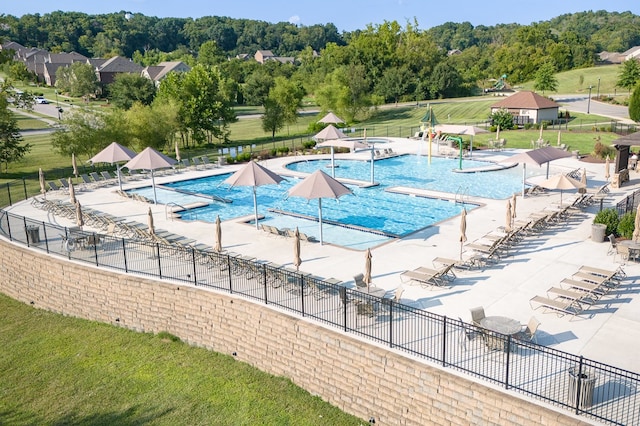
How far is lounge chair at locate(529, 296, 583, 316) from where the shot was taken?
12930mm

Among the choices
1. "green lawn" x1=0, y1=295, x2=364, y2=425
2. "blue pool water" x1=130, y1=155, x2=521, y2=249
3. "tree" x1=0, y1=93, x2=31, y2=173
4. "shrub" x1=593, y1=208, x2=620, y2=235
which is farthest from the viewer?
"tree" x1=0, y1=93, x2=31, y2=173

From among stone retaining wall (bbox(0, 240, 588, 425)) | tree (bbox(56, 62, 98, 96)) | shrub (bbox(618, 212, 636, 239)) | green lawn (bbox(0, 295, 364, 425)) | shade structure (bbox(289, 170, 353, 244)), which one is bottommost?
green lawn (bbox(0, 295, 364, 425))

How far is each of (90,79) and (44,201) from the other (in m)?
77.8

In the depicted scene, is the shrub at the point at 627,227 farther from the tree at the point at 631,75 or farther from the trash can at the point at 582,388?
the tree at the point at 631,75

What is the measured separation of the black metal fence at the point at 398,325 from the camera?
9.60 m

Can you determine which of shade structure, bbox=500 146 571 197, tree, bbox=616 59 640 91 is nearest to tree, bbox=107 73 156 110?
shade structure, bbox=500 146 571 197

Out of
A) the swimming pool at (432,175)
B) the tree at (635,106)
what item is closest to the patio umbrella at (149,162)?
the swimming pool at (432,175)

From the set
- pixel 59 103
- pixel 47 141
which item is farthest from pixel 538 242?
pixel 59 103

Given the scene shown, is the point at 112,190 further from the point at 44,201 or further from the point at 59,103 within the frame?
the point at 59,103

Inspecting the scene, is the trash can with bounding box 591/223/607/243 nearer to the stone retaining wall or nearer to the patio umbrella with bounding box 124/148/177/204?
the stone retaining wall

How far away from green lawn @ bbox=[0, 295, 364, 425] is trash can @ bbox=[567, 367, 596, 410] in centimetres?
466

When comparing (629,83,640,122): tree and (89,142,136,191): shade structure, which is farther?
(629,83,640,122): tree

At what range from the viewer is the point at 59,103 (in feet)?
302

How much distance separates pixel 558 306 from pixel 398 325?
391 centimetres
